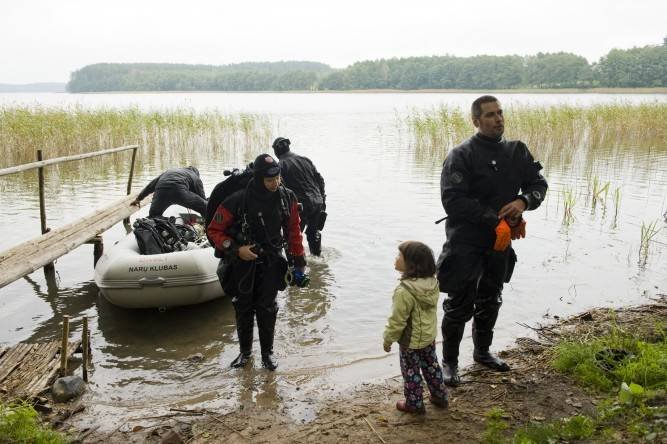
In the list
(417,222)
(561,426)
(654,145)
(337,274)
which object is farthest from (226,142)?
(561,426)

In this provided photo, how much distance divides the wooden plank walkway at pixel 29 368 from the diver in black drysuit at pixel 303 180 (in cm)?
316

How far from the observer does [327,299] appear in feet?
19.9

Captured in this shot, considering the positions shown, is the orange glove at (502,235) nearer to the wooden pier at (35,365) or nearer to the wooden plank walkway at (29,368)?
the wooden pier at (35,365)

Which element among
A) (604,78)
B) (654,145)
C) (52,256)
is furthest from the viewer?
(604,78)

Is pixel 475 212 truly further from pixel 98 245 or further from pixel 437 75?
pixel 437 75

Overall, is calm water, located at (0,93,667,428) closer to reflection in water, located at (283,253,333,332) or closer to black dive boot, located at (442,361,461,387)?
reflection in water, located at (283,253,333,332)

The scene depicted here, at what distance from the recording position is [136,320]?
5508 mm

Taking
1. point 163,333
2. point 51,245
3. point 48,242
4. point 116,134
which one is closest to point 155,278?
point 163,333

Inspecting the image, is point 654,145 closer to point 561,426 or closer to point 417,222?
point 417,222

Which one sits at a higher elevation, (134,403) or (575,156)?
(575,156)

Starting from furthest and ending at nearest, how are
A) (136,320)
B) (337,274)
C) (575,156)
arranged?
(575,156)
(337,274)
(136,320)

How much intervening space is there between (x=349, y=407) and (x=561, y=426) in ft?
4.24

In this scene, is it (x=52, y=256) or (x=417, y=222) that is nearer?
(x=52, y=256)

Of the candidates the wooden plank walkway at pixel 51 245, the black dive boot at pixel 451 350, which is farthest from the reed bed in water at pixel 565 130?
the black dive boot at pixel 451 350
